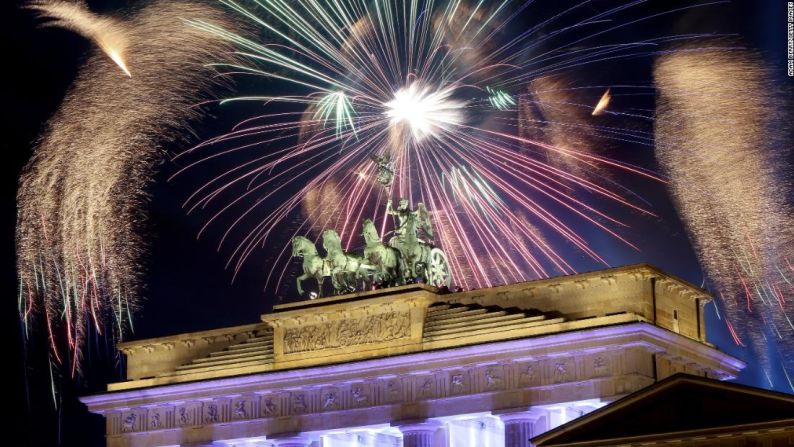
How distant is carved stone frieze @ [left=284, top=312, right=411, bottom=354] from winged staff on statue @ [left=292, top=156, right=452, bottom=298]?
125cm

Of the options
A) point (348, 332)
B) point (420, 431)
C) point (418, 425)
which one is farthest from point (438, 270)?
point (420, 431)

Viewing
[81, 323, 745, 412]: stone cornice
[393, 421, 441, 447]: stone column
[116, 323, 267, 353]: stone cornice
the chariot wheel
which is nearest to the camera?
[81, 323, 745, 412]: stone cornice

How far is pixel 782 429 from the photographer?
3130 centimetres

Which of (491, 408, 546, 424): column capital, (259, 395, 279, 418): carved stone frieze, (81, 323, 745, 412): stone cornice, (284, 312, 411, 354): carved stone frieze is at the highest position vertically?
(284, 312, 411, 354): carved stone frieze

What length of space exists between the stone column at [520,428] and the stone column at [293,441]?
25.0 ft

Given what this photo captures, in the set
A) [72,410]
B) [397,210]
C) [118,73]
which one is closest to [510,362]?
[397,210]

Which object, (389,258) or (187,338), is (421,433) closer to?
(389,258)

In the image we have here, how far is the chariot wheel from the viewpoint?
49594mm

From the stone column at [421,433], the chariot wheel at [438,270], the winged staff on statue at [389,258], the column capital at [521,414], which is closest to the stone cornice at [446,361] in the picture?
the column capital at [521,414]

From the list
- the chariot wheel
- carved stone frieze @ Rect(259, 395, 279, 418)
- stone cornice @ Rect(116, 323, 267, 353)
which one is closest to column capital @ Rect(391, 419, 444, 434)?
the chariot wheel

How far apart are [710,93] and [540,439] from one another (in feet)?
48.7

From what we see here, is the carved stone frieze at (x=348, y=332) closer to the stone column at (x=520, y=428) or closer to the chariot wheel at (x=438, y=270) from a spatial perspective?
the chariot wheel at (x=438, y=270)

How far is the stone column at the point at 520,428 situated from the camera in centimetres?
4481

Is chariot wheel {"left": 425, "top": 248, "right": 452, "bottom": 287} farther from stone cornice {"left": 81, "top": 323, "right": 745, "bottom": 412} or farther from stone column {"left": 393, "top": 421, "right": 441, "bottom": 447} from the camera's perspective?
stone column {"left": 393, "top": 421, "right": 441, "bottom": 447}
